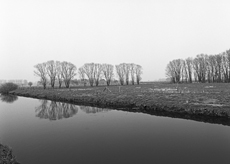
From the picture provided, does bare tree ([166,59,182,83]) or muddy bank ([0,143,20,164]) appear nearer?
muddy bank ([0,143,20,164])

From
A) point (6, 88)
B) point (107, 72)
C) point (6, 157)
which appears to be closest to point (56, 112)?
point (6, 157)

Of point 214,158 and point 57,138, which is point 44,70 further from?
point 214,158

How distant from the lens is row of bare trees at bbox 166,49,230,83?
188 ft

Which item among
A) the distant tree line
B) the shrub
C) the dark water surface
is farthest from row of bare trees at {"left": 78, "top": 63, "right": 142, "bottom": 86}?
the dark water surface

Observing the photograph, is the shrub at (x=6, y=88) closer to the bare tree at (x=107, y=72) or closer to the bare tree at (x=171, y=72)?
the bare tree at (x=107, y=72)

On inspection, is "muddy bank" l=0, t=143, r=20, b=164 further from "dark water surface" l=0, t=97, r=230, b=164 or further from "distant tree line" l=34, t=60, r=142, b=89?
"distant tree line" l=34, t=60, r=142, b=89

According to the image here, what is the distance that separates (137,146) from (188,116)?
7.17 meters

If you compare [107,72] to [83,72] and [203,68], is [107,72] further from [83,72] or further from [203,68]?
[203,68]

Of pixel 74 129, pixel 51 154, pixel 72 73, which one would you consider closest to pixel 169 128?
pixel 74 129

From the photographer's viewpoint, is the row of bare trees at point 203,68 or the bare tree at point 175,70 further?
the bare tree at point 175,70

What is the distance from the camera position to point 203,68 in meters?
64.7

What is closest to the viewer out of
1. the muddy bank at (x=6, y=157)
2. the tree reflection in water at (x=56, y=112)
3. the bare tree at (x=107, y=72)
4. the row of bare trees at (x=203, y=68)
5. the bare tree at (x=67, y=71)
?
the muddy bank at (x=6, y=157)

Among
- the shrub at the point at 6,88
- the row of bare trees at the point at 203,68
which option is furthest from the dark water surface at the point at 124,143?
the row of bare trees at the point at 203,68

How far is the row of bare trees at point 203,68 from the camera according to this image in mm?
57344
